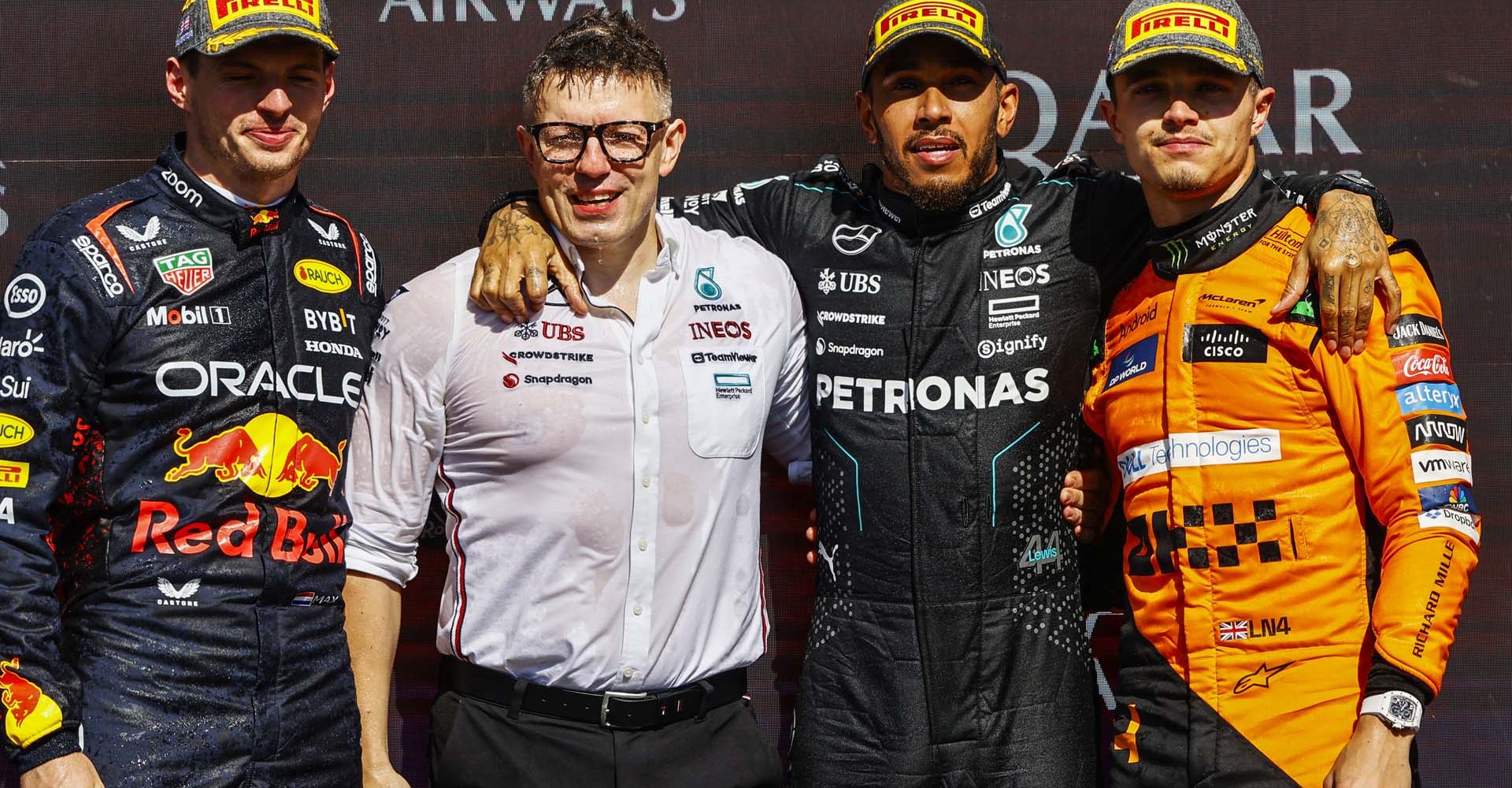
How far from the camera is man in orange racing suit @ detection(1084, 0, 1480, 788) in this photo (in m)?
2.81

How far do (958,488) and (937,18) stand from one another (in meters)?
1.05

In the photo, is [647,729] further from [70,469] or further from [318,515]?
[70,469]

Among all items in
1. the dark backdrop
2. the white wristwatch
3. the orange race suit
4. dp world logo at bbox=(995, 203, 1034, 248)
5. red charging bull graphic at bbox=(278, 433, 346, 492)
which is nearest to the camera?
the white wristwatch

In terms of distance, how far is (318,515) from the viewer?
2.98 meters

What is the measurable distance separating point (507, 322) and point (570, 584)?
57 centimetres

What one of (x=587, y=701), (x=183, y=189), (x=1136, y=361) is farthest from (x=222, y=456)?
(x=1136, y=361)

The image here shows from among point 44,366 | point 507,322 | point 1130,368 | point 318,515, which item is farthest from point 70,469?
point 1130,368

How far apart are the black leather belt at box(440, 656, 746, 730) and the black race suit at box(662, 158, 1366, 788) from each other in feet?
1.22

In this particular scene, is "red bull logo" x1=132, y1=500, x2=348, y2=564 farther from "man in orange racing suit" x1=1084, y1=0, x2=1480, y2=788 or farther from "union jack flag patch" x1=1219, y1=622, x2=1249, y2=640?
"union jack flag patch" x1=1219, y1=622, x2=1249, y2=640

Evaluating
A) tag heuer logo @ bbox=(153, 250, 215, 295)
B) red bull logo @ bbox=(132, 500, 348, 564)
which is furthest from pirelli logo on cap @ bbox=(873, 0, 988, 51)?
red bull logo @ bbox=(132, 500, 348, 564)

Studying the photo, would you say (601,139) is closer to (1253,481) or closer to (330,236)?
(330,236)

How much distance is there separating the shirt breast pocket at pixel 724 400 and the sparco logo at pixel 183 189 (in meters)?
1.04

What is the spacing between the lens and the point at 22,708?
8.56 feet

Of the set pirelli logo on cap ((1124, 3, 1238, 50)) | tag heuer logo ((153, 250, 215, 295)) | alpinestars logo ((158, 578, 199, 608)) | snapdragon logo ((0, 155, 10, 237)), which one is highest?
pirelli logo on cap ((1124, 3, 1238, 50))
